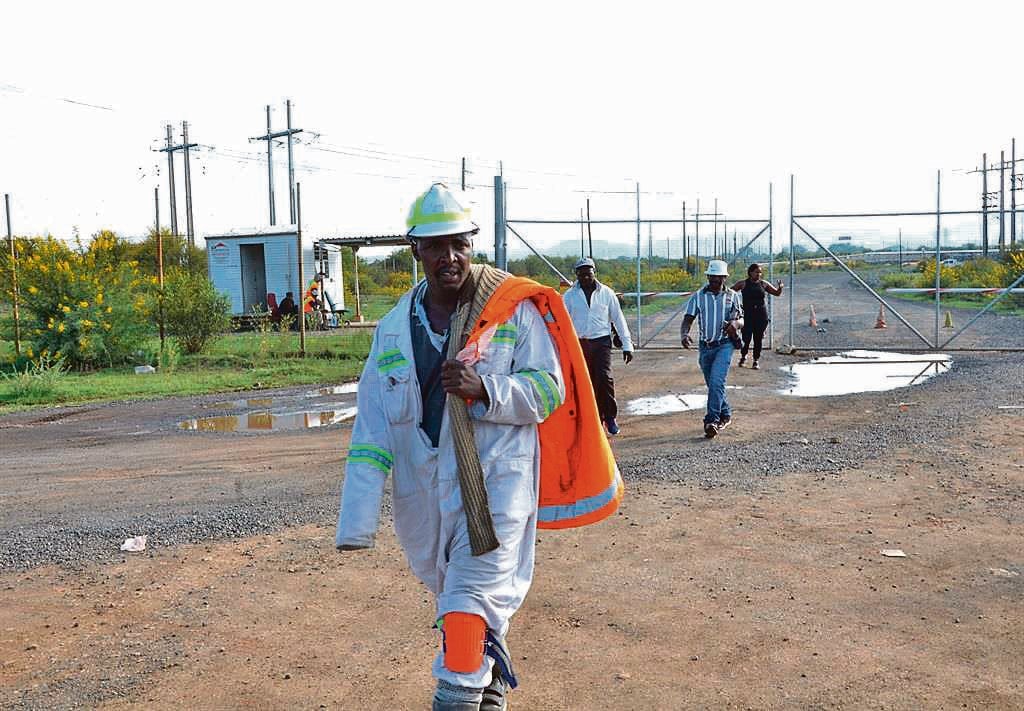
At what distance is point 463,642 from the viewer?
10.1 ft

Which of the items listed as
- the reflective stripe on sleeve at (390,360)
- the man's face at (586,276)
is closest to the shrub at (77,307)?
the man's face at (586,276)

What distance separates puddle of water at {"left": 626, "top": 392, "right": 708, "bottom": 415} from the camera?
1196cm

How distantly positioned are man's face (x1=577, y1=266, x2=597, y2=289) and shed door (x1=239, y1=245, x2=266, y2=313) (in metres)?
23.5

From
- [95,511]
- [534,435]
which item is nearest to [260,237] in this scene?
[95,511]

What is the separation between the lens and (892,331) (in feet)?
76.4

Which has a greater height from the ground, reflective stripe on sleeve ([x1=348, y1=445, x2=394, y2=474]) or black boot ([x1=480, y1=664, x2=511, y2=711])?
reflective stripe on sleeve ([x1=348, y1=445, x2=394, y2=474])

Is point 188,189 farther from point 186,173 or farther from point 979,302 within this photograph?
point 979,302

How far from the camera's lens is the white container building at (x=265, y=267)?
31062 mm

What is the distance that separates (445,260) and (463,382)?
1.63ft

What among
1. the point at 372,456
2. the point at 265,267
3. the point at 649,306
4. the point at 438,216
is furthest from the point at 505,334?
the point at 649,306

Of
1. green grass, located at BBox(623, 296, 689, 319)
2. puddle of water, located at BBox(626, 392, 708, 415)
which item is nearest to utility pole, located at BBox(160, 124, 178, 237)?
green grass, located at BBox(623, 296, 689, 319)

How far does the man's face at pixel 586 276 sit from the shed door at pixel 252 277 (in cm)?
2351

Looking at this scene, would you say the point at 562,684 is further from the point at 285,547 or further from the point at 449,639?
the point at 285,547

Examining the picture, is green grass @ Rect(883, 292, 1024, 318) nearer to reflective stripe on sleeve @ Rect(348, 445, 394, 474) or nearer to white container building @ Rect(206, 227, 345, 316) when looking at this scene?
white container building @ Rect(206, 227, 345, 316)
